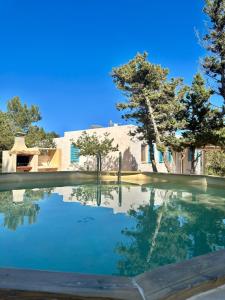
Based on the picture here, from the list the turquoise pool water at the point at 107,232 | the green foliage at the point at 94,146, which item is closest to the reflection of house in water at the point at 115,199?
the turquoise pool water at the point at 107,232

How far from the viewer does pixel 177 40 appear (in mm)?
20094

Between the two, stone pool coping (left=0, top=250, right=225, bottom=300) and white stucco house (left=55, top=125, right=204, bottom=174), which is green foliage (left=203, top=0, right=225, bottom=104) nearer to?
white stucco house (left=55, top=125, right=204, bottom=174)

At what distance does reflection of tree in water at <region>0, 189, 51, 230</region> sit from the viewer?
7074mm

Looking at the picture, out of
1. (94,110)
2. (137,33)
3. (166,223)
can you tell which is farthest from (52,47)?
(94,110)

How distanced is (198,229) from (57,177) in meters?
12.0

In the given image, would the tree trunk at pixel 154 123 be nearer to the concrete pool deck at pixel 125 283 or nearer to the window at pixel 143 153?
the window at pixel 143 153

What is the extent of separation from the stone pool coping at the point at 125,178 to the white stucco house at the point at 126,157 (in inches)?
124

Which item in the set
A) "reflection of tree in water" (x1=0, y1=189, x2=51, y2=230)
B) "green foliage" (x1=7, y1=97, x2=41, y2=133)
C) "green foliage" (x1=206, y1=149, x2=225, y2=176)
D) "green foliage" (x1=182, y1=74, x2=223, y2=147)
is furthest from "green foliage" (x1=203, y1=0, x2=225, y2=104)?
"green foliage" (x1=7, y1=97, x2=41, y2=133)

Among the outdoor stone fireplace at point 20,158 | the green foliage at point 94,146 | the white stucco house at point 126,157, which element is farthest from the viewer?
the white stucco house at point 126,157

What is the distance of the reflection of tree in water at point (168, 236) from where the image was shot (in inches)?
177

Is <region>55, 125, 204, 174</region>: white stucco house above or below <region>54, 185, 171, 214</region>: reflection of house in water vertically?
above

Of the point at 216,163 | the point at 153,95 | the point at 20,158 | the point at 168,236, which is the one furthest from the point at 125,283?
the point at 20,158

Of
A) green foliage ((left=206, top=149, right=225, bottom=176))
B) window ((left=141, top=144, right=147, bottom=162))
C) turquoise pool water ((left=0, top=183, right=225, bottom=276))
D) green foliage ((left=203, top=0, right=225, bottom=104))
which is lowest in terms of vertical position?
turquoise pool water ((left=0, top=183, right=225, bottom=276))

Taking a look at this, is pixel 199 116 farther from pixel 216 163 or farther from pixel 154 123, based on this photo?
pixel 216 163
